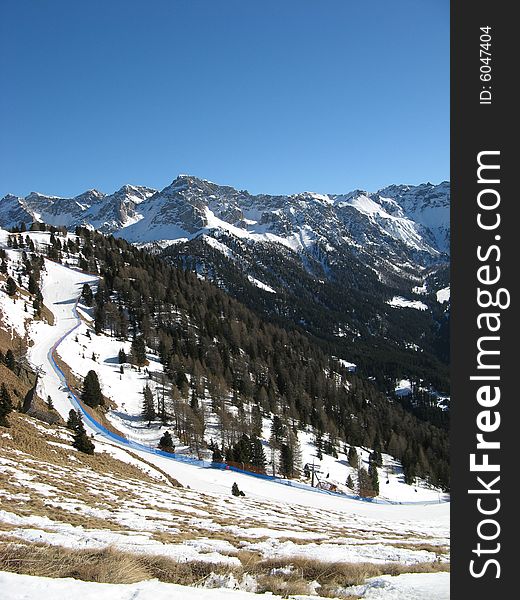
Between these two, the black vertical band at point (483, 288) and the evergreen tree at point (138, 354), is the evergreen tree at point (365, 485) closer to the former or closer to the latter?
the evergreen tree at point (138, 354)

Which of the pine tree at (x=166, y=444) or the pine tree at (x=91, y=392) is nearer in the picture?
the pine tree at (x=166, y=444)

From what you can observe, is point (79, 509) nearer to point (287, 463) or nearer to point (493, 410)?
point (493, 410)

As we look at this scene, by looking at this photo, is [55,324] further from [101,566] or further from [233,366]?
[101,566]

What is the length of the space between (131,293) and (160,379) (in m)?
49.4

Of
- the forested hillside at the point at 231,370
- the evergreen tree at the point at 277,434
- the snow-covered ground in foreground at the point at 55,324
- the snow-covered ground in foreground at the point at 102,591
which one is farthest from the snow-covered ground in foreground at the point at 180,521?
the evergreen tree at the point at 277,434

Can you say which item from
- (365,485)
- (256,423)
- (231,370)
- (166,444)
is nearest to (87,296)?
(231,370)

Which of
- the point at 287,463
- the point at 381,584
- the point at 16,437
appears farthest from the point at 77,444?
the point at 287,463

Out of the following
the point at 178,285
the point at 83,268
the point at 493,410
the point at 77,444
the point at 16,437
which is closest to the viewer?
the point at 493,410

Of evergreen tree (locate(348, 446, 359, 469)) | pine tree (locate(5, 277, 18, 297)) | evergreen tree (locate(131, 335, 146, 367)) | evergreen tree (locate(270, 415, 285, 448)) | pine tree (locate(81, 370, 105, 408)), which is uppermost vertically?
pine tree (locate(5, 277, 18, 297))

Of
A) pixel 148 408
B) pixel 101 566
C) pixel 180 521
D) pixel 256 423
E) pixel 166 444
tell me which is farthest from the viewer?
pixel 256 423

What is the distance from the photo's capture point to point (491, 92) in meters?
6.54

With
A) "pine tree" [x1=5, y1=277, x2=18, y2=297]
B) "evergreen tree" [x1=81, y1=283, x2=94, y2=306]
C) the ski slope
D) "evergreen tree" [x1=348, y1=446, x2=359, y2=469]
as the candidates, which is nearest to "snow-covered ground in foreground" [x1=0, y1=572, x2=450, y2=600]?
the ski slope

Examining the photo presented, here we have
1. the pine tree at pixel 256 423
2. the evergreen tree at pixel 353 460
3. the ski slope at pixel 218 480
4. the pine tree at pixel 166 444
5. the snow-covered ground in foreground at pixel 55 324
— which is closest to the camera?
the ski slope at pixel 218 480

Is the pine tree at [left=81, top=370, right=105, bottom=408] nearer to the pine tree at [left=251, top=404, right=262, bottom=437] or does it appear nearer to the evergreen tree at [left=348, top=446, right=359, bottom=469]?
the pine tree at [left=251, top=404, right=262, bottom=437]
